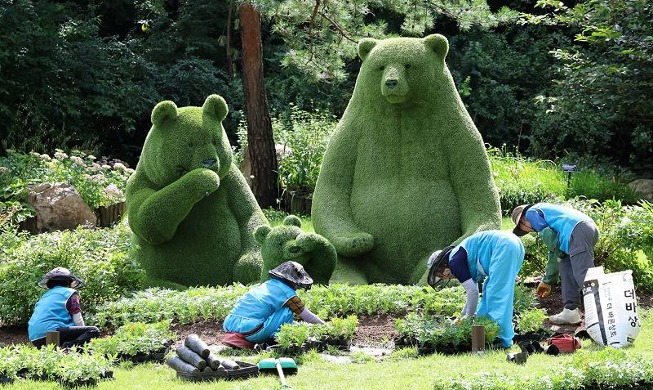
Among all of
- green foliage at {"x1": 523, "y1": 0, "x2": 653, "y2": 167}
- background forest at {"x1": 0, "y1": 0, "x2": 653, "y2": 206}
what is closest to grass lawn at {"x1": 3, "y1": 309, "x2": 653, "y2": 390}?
green foliage at {"x1": 523, "y1": 0, "x2": 653, "y2": 167}

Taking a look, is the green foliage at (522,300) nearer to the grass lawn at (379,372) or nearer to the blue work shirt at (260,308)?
the grass lawn at (379,372)

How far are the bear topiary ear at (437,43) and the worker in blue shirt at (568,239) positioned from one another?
90.2 inches

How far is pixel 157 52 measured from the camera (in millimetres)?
21172

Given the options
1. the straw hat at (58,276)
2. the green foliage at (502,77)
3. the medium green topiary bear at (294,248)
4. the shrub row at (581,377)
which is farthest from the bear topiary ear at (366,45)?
the green foliage at (502,77)

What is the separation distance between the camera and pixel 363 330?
818cm

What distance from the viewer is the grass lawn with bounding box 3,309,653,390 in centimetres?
628

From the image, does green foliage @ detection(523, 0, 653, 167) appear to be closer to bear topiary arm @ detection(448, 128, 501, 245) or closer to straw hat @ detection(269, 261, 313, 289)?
bear topiary arm @ detection(448, 128, 501, 245)

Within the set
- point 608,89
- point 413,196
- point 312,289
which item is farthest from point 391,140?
point 608,89

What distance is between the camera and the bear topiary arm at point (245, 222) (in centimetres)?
987

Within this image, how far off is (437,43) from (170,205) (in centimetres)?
300

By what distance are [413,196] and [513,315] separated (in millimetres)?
2045

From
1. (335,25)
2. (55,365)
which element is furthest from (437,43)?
(55,365)

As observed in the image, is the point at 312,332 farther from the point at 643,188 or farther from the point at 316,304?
the point at 643,188

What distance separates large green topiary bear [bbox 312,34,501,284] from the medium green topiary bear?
0.58 m
